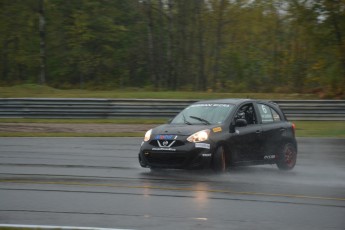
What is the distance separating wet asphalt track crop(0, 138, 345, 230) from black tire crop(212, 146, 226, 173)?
146 millimetres

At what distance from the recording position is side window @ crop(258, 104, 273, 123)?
546 inches

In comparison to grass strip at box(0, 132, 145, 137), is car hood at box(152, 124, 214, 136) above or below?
above

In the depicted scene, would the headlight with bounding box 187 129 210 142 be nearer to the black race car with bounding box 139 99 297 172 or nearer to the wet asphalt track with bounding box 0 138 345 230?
the black race car with bounding box 139 99 297 172

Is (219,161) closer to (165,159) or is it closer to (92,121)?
(165,159)

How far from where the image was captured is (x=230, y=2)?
131ft

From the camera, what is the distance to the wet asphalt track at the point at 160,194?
313 inches

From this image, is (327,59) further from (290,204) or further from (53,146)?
(290,204)

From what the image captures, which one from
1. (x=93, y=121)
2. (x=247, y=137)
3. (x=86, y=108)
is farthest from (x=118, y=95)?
(x=247, y=137)

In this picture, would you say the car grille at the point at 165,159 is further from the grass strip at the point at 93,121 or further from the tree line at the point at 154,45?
the tree line at the point at 154,45

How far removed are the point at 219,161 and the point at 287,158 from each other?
2.37 metres

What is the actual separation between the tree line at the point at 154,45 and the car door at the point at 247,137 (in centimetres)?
2323

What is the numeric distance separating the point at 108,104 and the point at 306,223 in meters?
19.6

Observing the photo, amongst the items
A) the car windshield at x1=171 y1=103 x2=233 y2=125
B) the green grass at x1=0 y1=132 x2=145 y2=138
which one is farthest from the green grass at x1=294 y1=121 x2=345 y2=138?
the car windshield at x1=171 y1=103 x2=233 y2=125

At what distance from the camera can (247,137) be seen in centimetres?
1308
